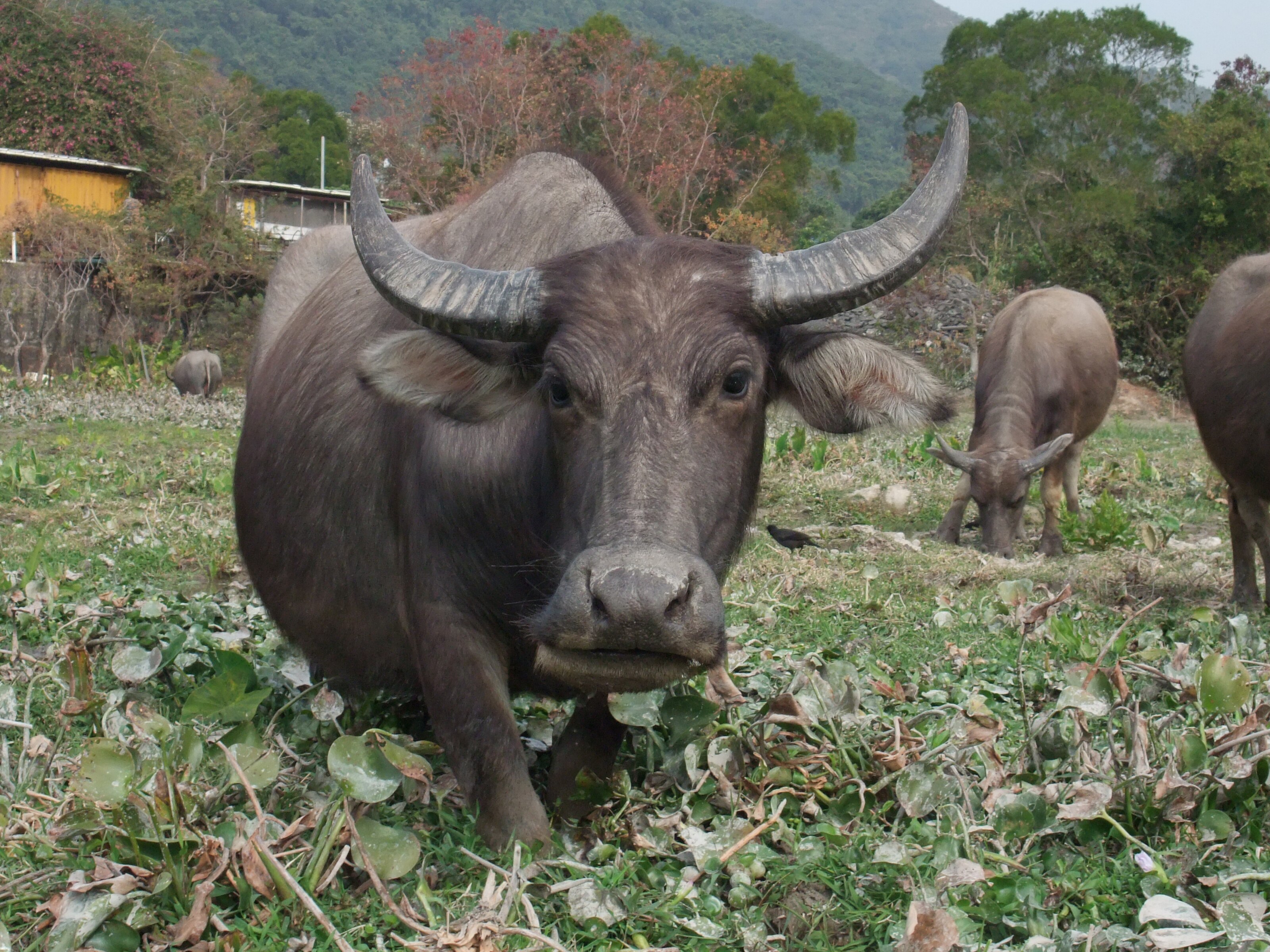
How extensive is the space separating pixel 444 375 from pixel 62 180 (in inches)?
1045

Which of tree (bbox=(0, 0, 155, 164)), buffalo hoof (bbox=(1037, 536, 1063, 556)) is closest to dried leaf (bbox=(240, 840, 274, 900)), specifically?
buffalo hoof (bbox=(1037, 536, 1063, 556))

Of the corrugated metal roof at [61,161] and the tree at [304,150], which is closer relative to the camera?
the corrugated metal roof at [61,161]

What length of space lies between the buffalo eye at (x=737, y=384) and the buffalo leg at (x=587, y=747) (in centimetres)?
86

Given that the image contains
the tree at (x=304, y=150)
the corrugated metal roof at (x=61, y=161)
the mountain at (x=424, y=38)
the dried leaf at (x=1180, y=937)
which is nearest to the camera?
the dried leaf at (x=1180, y=937)

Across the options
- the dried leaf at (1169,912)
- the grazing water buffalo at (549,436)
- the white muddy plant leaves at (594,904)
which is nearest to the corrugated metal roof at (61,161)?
the grazing water buffalo at (549,436)

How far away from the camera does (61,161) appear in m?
25.0

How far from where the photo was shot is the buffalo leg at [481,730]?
2598 millimetres

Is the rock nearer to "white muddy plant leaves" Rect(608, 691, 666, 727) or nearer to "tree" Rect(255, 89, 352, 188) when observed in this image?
"white muddy plant leaves" Rect(608, 691, 666, 727)

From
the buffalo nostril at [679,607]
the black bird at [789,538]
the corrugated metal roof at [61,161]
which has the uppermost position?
the buffalo nostril at [679,607]

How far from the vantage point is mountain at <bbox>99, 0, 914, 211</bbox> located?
8775 centimetres

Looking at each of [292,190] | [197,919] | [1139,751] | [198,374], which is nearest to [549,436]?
[197,919]

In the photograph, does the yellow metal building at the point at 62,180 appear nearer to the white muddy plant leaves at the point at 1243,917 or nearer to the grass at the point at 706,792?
the grass at the point at 706,792

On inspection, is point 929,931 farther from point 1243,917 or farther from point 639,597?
point 639,597

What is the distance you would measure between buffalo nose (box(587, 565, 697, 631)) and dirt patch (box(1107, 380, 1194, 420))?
1753cm
